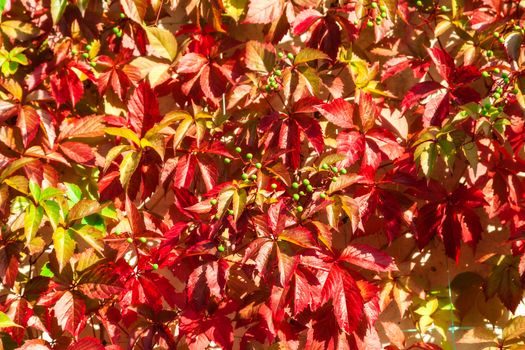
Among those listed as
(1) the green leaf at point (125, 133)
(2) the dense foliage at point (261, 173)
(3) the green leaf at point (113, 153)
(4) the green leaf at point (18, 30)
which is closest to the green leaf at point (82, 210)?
(2) the dense foliage at point (261, 173)

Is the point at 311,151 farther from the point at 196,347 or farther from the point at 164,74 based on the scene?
the point at 196,347

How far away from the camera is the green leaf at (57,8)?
2.64 m

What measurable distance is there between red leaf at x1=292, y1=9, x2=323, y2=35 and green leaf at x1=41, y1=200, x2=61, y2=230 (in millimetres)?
895

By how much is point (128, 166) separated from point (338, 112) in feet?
2.12

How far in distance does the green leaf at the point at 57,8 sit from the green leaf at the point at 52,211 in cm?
60

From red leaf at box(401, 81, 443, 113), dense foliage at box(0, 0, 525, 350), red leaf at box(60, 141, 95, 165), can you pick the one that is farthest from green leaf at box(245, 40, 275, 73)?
red leaf at box(60, 141, 95, 165)

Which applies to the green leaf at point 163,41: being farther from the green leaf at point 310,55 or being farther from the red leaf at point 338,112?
the red leaf at point 338,112

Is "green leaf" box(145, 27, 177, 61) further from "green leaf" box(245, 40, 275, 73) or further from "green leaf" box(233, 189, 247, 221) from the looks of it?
"green leaf" box(233, 189, 247, 221)

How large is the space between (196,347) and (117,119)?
2.43ft

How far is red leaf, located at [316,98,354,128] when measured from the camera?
8.39ft

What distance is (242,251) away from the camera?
2775 millimetres

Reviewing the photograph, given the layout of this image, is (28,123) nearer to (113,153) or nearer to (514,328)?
(113,153)

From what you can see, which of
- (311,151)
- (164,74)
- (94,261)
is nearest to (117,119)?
(164,74)

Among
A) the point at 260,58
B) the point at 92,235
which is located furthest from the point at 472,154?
the point at 92,235
